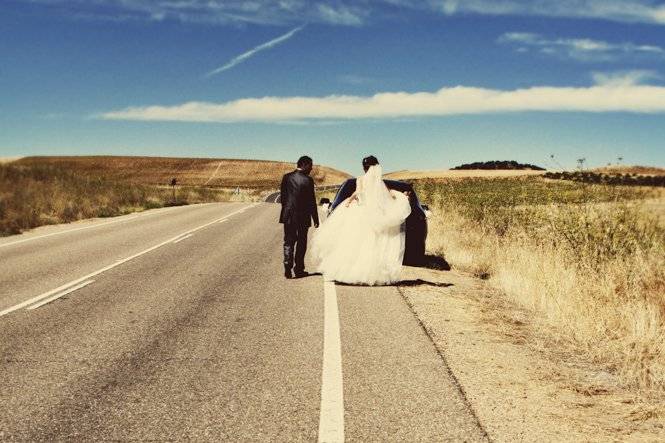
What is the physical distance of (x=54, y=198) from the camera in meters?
24.2

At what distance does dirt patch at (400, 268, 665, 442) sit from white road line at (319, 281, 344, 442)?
3.08 ft

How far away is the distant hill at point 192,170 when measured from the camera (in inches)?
4941

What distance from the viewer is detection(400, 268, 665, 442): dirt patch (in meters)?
3.69

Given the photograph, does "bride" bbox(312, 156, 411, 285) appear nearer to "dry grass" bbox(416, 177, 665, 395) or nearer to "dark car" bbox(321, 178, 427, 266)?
"dark car" bbox(321, 178, 427, 266)

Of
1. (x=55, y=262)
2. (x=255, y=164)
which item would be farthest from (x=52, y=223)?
(x=255, y=164)

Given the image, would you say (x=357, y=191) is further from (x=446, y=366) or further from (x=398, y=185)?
(x=446, y=366)

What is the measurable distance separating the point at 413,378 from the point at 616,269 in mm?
5012

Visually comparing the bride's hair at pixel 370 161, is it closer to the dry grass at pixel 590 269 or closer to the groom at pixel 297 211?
the groom at pixel 297 211

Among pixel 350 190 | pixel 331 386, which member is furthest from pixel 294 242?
pixel 331 386

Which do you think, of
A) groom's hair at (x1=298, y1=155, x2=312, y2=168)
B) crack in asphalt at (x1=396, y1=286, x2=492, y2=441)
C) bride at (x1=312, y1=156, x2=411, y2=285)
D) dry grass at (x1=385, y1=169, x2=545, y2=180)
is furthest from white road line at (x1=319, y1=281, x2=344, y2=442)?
dry grass at (x1=385, y1=169, x2=545, y2=180)

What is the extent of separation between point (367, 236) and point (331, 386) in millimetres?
4579

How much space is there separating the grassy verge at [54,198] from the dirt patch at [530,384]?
49.2ft

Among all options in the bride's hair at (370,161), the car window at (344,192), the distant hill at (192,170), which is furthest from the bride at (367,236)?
the distant hill at (192,170)

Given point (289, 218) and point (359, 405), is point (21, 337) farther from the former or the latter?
point (289, 218)
